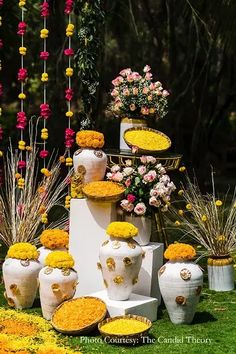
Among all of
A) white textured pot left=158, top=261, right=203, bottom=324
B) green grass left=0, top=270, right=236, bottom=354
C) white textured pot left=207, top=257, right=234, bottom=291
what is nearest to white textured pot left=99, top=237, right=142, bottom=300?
white textured pot left=158, top=261, right=203, bottom=324

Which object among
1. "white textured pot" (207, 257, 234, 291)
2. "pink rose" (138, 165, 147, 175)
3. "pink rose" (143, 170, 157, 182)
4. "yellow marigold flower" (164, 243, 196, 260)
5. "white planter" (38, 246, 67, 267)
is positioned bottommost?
"white textured pot" (207, 257, 234, 291)

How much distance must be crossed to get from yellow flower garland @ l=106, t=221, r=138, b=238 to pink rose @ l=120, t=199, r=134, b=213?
272 mm

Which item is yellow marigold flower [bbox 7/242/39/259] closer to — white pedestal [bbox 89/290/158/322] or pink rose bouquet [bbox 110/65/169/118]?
white pedestal [bbox 89/290/158/322]

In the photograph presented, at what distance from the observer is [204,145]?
35.9 feet

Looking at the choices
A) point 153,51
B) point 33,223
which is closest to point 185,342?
point 33,223

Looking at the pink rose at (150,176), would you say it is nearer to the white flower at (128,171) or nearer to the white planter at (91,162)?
the white flower at (128,171)

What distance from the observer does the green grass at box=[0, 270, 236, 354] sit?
412cm

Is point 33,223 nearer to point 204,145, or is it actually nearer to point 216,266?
point 216,266

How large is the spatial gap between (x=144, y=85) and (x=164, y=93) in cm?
16

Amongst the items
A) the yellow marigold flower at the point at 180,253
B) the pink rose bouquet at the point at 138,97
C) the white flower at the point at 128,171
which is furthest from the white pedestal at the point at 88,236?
the pink rose bouquet at the point at 138,97

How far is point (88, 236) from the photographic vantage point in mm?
4980

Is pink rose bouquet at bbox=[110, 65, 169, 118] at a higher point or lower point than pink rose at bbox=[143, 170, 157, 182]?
higher

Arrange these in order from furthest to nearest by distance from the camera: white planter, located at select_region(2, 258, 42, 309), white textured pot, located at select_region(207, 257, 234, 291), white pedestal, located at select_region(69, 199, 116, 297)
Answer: white textured pot, located at select_region(207, 257, 234, 291) → white pedestal, located at select_region(69, 199, 116, 297) → white planter, located at select_region(2, 258, 42, 309)

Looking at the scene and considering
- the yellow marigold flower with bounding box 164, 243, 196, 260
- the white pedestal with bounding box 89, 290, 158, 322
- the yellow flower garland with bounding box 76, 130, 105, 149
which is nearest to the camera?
the white pedestal with bounding box 89, 290, 158, 322
